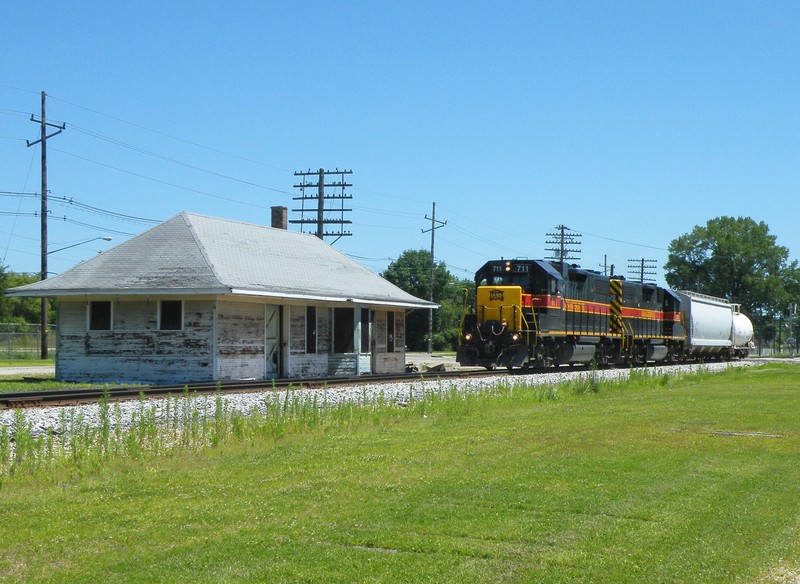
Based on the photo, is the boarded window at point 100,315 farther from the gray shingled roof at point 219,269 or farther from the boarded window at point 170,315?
the boarded window at point 170,315

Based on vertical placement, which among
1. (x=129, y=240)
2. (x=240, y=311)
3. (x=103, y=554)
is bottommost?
(x=103, y=554)

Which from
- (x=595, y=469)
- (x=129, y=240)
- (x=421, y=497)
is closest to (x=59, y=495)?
(x=421, y=497)

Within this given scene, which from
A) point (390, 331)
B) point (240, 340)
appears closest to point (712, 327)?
point (390, 331)

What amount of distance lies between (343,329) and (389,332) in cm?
388

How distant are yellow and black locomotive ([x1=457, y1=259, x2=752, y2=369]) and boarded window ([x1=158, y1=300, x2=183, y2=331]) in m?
10.6

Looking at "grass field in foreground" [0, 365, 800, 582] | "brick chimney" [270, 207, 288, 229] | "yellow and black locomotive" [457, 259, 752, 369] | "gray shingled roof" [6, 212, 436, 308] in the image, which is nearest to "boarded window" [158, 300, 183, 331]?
"gray shingled roof" [6, 212, 436, 308]

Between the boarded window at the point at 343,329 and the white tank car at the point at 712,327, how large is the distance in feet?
75.0

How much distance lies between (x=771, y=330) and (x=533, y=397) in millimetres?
110303

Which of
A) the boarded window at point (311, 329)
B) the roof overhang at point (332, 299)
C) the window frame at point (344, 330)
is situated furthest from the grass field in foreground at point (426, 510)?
the window frame at point (344, 330)

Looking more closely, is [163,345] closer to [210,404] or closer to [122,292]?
[122,292]

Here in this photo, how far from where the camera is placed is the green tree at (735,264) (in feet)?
354

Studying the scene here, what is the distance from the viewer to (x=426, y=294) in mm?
90688

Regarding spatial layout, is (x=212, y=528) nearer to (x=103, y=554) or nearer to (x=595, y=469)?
(x=103, y=554)

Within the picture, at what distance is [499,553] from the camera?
655 centimetres
